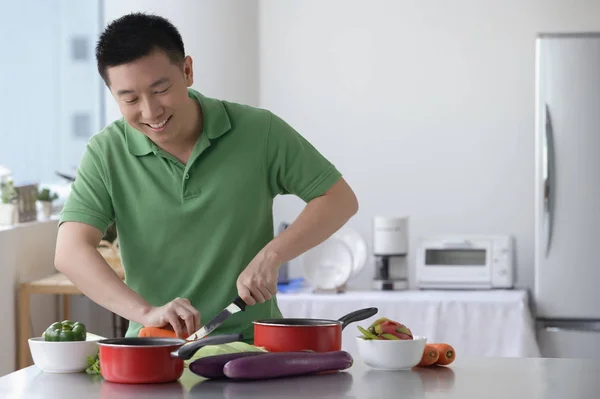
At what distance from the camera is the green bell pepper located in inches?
68.1

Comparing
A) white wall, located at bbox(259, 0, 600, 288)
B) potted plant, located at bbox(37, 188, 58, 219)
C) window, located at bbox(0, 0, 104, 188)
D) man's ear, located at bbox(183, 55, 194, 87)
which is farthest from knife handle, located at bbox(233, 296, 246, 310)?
window, located at bbox(0, 0, 104, 188)

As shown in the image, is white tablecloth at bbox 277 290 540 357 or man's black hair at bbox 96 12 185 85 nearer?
man's black hair at bbox 96 12 185 85

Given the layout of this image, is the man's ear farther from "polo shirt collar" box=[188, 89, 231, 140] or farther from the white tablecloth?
the white tablecloth

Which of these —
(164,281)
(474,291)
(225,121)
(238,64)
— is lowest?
(474,291)

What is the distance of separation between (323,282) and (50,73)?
1899 mm

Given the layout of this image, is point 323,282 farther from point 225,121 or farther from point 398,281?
point 225,121

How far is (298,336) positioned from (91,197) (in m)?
0.59

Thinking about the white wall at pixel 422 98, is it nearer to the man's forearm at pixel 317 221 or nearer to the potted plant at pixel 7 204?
the potted plant at pixel 7 204

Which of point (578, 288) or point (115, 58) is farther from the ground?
point (115, 58)

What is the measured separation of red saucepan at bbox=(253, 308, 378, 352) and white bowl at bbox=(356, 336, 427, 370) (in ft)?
0.19

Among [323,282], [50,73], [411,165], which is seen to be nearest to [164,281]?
[323,282]

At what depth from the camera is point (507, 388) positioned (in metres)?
1.57

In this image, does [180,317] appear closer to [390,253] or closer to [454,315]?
[454,315]

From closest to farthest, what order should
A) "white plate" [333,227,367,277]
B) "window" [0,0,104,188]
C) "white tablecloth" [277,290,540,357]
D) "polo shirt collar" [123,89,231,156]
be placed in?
1. "polo shirt collar" [123,89,231,156]
2. "white tablecloth" [277,290,540,357]
3. "white plate" [333,227,367,277]
4. "window" [0,0,104,188]
